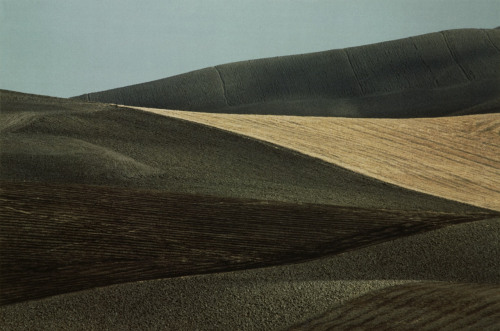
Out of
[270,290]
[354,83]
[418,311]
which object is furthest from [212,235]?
[354,83]

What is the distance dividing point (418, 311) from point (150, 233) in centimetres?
297

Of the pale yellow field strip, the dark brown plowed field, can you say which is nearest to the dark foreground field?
the dark brown plowed field

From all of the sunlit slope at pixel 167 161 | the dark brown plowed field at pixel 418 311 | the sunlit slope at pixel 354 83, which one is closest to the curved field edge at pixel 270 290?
the dark brown plowed field at pixel 418 311

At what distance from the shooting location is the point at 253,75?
970 inches

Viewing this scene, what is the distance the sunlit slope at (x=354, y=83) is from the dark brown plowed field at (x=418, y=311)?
15255mm

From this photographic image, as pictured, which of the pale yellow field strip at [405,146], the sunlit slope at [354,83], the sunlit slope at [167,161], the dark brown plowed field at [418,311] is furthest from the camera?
the sunlit slope at [354,83]

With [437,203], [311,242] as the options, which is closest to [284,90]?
[437,203]

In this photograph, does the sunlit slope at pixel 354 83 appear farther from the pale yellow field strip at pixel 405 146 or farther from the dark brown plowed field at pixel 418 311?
the dark brown plowed field at pixel 418 311

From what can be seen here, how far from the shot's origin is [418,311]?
19.2 feet

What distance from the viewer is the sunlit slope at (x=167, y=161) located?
8875 mm

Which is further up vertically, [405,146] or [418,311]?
[405,146]

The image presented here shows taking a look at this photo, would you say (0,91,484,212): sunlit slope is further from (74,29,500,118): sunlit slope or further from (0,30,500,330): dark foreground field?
(74,29,500,118): sunlit slope

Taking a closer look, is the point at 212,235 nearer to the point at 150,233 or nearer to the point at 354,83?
the point at 150,233

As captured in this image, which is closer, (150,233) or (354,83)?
(150,233)
